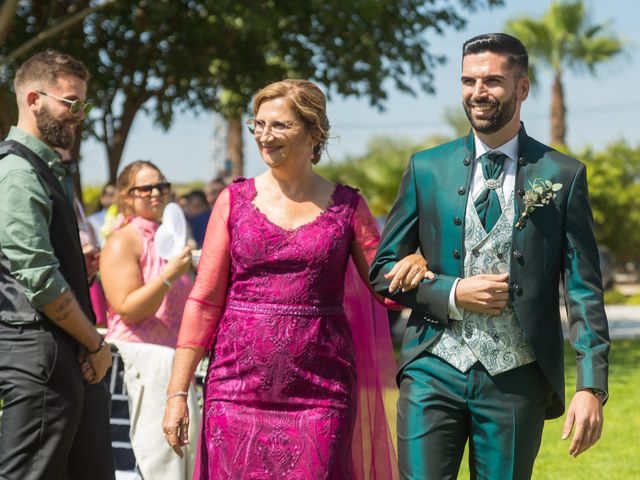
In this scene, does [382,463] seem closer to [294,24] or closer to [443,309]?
[443,309]

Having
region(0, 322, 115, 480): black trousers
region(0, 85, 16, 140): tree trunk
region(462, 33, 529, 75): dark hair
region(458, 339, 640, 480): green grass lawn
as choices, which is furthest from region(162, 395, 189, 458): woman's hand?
region(0, 85, 16, 140): tree trunk

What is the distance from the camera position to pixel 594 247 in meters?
3.95

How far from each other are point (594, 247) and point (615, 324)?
1812 cm

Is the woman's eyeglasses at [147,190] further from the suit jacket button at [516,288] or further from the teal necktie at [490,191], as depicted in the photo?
the suit jacket button at [516,288]

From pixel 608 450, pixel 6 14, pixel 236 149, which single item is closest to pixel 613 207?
pixel 236 149

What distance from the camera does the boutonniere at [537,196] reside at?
391cm

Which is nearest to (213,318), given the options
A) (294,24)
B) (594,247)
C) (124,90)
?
(594,247)

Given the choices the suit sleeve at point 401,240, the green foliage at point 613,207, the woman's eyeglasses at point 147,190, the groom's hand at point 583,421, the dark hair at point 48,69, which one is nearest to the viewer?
the groom's hand at point 583,421

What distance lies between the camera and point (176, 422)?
173 inches

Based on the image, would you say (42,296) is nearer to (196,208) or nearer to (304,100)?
(304,100)

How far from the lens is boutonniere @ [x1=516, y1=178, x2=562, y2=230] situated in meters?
3.91

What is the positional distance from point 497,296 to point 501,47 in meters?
0.88

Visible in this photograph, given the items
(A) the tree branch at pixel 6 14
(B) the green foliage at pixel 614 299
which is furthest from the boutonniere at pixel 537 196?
(B) the green foliage at pixel 614 299

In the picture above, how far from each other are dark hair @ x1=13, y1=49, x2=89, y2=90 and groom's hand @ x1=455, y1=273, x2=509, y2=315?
192 cm
